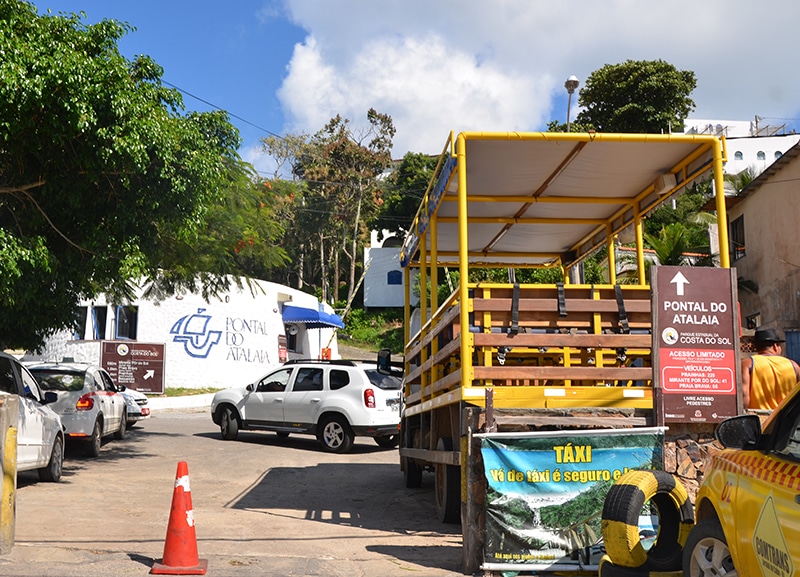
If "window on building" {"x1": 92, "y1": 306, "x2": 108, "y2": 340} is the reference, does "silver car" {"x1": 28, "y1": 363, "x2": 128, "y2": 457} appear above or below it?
below

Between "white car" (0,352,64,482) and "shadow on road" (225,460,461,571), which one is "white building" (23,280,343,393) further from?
"white car" (0,352,64,482)

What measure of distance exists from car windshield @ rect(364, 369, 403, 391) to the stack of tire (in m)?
10.9

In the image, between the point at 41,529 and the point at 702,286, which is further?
the point at 41,529

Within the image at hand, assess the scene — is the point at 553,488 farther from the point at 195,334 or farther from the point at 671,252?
the point at 195,334

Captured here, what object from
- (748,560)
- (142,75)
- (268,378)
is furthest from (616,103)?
(748,560)

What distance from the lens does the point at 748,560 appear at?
399 cm

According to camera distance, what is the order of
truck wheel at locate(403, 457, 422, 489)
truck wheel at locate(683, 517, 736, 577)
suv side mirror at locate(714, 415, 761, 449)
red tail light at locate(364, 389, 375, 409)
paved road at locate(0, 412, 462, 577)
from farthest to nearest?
1. red tail light at locate(364, 389, 375, 409)
2. truck wheel at locate(403, 457, 422, 489)
3. paved road at locate(0, 412, 462, 577)
4. truck wheel at locate(683, 517, 736, 577)
5. suv side mirror at locate(714, 415, 761, 449)

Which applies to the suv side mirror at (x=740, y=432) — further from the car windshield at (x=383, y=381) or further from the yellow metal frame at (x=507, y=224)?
the car windshield at (x=383, y=381)

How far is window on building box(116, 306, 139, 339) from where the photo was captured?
97.7 feet

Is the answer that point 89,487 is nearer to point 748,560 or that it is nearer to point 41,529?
point 41,529

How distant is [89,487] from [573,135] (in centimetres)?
785

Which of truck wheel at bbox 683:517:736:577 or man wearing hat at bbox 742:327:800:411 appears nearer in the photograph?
truck wheel at bbox 683:517:736:577

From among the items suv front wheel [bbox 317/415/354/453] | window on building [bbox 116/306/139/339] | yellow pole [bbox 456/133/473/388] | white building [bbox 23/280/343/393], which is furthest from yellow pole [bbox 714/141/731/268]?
window on building [bbox 116/306/139/339]

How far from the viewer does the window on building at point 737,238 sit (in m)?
26.0
